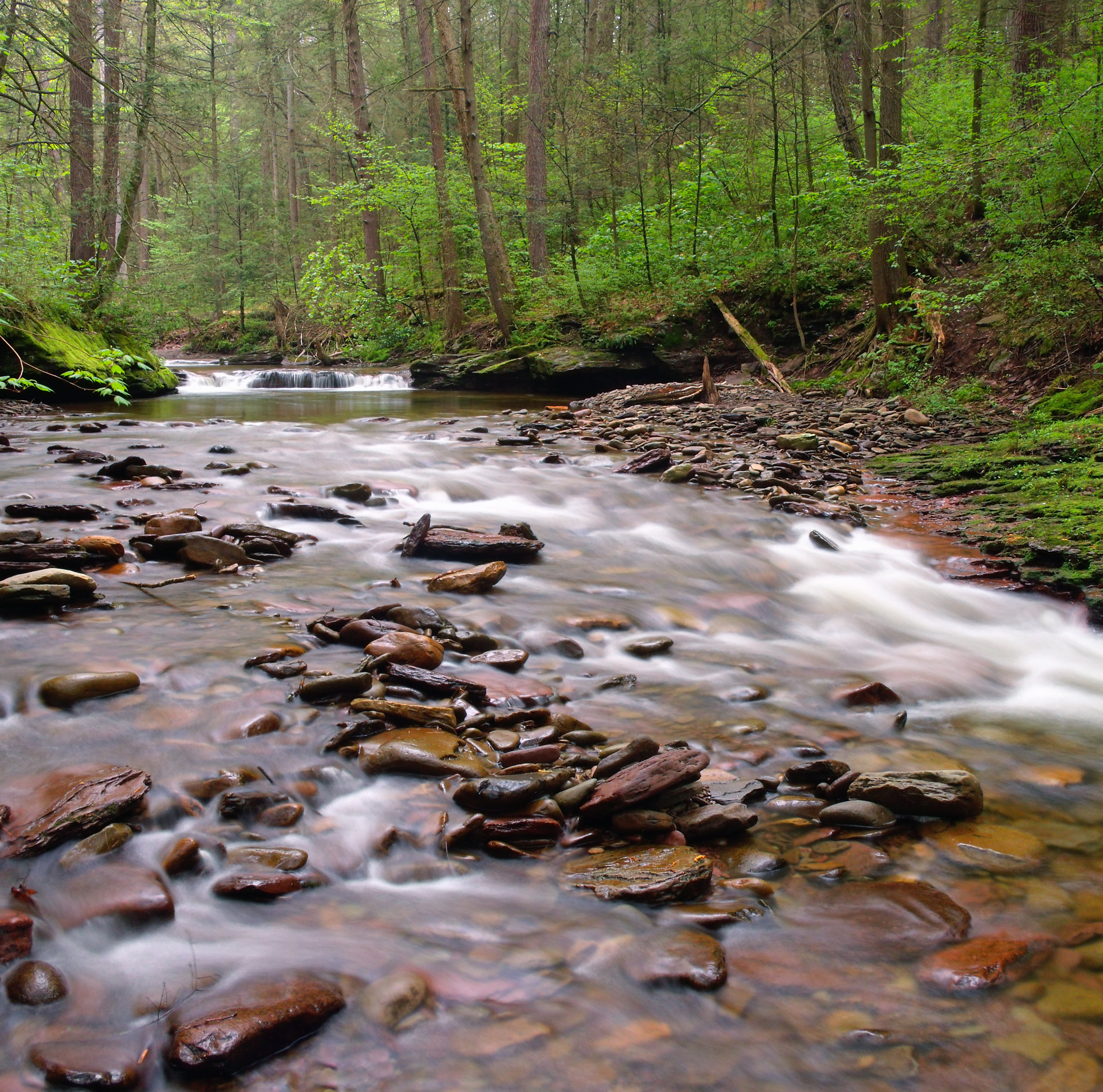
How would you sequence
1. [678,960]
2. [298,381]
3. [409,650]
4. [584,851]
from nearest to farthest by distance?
[678,960] < [584,851] < [409,650] < [298,381]

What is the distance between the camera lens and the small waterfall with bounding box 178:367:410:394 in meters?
19.6

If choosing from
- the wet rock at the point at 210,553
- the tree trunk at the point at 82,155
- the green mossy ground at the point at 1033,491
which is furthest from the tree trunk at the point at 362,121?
the wet rock at the point at 210,553

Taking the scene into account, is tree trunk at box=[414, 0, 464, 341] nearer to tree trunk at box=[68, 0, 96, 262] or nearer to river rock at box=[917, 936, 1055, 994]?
tree trunk at box=[68, 0, 96, 262]

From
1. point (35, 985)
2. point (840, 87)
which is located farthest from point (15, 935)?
point (840, 87)

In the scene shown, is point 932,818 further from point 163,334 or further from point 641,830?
point 163,334

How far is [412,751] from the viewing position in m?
2.59

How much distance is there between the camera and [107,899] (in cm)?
187

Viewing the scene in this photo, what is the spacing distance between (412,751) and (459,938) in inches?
30.9

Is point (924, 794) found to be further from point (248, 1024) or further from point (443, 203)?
point (443, 203)

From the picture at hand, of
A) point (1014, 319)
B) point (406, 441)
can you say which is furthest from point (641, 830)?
point (1014, 319)

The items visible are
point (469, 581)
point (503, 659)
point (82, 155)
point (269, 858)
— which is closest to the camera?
point (269, 858)

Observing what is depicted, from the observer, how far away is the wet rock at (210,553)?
456 centimetres

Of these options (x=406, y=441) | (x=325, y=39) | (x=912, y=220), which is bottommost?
(x=406, y=441)

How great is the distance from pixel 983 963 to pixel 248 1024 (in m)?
1.61
